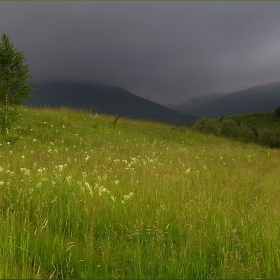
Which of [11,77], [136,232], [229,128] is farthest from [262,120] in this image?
[136,232]

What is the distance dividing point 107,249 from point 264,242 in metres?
2.17

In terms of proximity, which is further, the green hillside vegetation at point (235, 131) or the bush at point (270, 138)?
the bush at point (270, 138)

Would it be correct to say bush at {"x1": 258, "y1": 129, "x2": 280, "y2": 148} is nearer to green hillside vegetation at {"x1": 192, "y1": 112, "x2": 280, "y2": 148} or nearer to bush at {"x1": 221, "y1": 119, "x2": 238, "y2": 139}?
green hillside vegetation at {"x1": 192, "y1": 112, "x2": 280, "y2": 148}

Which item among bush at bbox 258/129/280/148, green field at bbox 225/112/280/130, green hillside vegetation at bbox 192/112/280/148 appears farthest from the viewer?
green field at bbox 225/112/280/130

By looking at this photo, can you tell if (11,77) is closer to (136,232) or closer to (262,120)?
(136,232)

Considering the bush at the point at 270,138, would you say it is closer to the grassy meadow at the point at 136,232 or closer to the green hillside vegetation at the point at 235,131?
the green hillside vegetation at the point at 235,131

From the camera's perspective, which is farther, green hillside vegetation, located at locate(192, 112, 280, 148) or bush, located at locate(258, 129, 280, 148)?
bush, located at locate(258, 129, 280, 148)

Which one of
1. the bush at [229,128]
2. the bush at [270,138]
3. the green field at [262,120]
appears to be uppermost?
the green field at [262,120]

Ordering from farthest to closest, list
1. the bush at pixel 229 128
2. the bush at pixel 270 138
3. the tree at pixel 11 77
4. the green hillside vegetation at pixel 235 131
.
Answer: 1. the bush at pixel 270 138
2. the bush at pixel 229 128
3. the green hillside vegetation at pixel 235 131
4. the tree at pixel 11 77

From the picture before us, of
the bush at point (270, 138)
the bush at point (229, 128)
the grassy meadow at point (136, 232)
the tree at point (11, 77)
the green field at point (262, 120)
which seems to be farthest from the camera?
the green field at point (262, 120)

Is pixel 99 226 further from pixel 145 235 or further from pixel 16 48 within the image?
pixel 16 48

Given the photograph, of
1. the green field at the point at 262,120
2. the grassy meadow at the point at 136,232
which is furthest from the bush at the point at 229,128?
the grassy meadow at the point at 136,232

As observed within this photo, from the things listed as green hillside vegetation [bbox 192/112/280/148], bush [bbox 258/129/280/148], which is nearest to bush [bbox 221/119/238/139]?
green hillside vegetation [bbox 192/112/280/148]

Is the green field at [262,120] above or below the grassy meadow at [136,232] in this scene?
above
